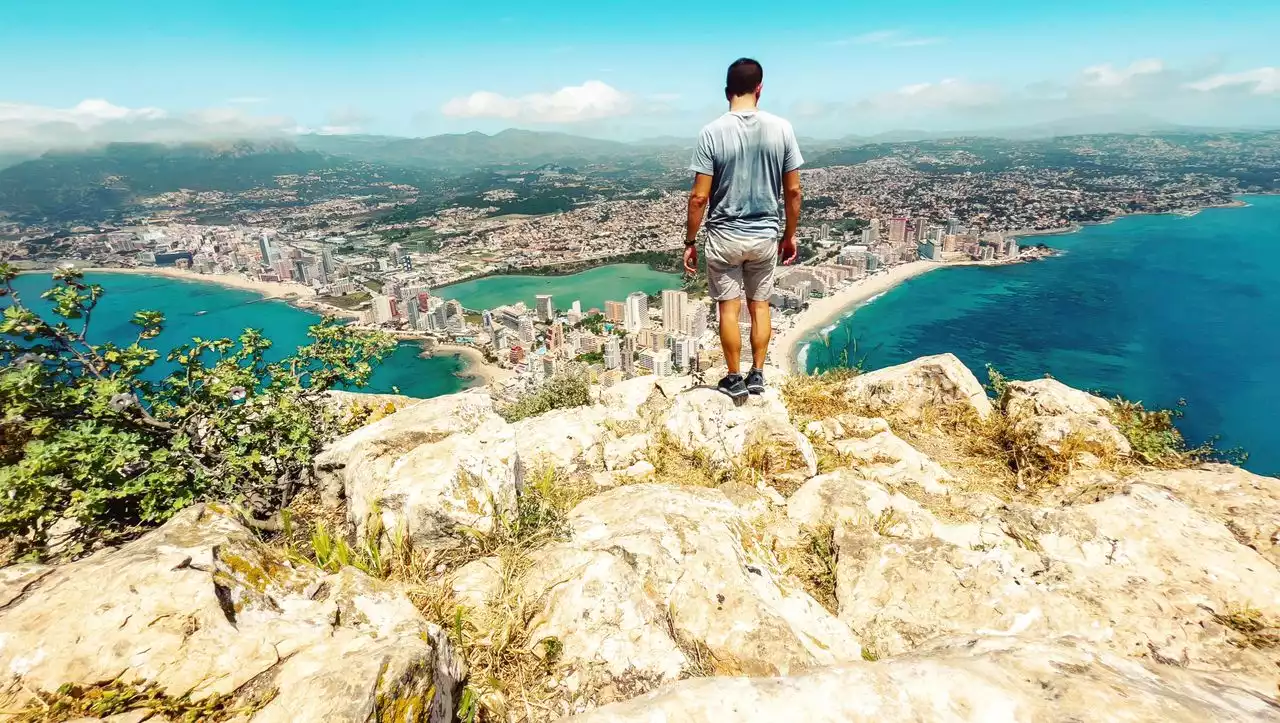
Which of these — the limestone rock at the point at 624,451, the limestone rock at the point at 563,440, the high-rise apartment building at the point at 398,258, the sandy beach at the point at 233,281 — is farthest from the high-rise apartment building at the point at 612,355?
the high-rise apartment building at the point at 398,258

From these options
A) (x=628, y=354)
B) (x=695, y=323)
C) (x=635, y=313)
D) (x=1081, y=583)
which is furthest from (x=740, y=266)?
(x=635, y=313)

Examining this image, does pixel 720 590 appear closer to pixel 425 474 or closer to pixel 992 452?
pixel 425 474

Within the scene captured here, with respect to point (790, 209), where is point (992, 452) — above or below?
below

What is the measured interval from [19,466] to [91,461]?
10.3 inches

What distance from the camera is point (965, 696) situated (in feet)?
4.99

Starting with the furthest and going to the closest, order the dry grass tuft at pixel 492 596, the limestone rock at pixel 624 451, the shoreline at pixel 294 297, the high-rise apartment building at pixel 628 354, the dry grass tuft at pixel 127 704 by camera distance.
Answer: the shoreline at pixel 294 297
the high-rise apartment building at pixel 628 354
the limestone rock at pixel 624 451
the dry grass tuft at pixel 492 596
the dry grass tuft at pixel 127 704

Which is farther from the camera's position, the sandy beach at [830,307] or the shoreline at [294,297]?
the sandy beach at [830,307]

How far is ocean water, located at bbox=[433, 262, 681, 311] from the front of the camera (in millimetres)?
62531

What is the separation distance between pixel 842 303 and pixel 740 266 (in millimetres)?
51921

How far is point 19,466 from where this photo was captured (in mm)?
2352

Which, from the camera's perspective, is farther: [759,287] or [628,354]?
[628,354]

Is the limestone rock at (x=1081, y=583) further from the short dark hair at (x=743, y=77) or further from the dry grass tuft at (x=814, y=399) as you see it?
the short dark hair at (x=743, y=77)

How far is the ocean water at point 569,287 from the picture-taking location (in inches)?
2462

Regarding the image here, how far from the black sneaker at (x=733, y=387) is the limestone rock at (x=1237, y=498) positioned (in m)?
2.89
